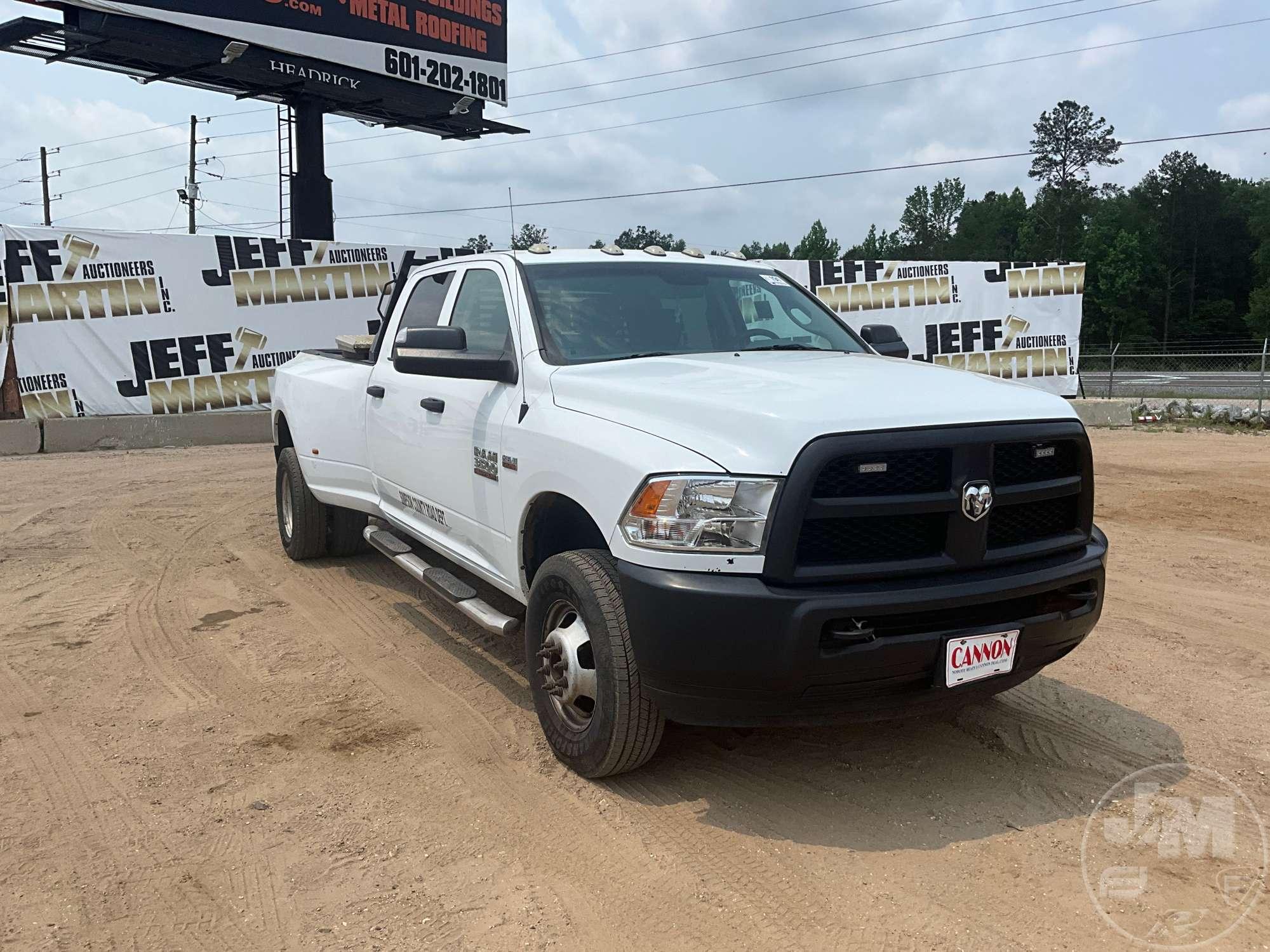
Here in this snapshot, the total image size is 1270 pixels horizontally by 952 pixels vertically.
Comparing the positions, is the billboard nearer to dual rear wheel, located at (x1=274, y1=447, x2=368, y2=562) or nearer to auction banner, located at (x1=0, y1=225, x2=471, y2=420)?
auction banner, located at (x1=0, y1=225, x2=471, y2=420)

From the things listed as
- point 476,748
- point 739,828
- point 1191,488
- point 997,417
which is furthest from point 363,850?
point 1191,488

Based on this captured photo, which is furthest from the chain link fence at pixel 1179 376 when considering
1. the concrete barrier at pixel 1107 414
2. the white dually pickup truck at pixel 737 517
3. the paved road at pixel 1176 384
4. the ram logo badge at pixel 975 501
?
the ram logo badge at pixel 975 501

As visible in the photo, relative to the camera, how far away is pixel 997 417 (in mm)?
3402

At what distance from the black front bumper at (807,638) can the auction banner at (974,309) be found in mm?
14589

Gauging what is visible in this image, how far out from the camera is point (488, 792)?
3.71 meters

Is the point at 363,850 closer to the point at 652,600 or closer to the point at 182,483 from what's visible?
the point at 652,600

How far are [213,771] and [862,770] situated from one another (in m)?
2.47

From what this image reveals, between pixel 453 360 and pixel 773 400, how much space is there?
59.6 inches

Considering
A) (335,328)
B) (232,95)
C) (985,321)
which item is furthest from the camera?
(232,95)

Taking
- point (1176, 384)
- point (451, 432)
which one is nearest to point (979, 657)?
point (451, 432)

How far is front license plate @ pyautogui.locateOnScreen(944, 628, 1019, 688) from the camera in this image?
327 cm

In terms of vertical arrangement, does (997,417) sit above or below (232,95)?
below

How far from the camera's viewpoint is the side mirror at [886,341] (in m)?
5.02

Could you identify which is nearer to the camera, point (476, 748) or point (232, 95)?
point (476, 748)
